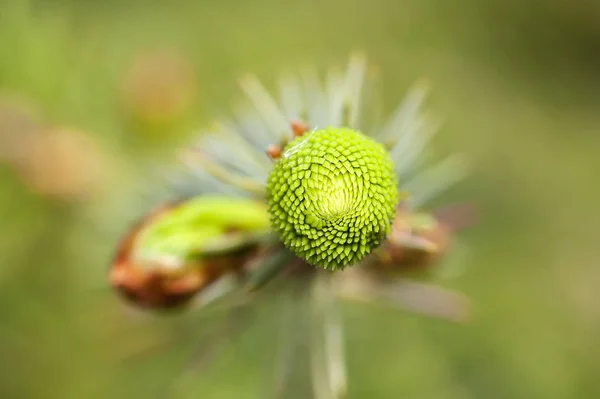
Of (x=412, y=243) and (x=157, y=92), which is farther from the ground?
(x=157, y=92)

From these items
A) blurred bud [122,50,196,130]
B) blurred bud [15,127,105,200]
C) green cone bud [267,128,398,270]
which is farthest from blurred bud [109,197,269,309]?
blurred bud [122,50,196,130]

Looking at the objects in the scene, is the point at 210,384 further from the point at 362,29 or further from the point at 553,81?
the point at 553,81

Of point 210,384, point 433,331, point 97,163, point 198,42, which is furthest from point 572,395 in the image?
point 198,42

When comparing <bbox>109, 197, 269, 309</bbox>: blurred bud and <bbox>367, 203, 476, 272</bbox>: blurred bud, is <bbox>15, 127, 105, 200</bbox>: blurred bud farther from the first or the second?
Answer: <bbox>367, 203, 476, 272</bbox>: blurred bud

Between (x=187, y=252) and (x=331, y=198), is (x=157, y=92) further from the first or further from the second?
(x=331, y=198)

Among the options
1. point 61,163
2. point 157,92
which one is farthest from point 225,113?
point 61,163
